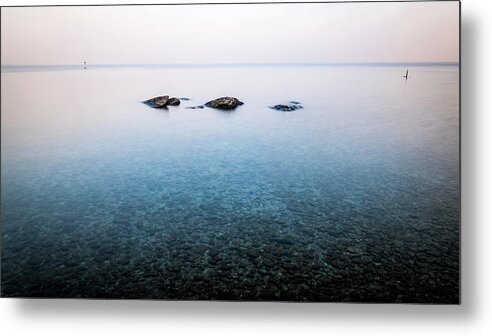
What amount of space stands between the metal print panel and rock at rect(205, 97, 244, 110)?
6 cm

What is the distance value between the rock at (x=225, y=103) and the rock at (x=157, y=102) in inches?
28.7

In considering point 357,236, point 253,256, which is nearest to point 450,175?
point 357,236

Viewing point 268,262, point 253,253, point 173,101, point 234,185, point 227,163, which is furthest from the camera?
point 227,163

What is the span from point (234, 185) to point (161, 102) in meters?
1.92

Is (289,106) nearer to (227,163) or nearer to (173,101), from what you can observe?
(227,163)

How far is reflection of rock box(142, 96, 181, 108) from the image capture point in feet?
20.3

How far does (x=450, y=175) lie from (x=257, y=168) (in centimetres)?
321

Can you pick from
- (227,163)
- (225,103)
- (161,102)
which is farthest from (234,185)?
(161,102)

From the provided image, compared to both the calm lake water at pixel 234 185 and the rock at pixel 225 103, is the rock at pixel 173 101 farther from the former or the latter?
the rock at pixel 225 103

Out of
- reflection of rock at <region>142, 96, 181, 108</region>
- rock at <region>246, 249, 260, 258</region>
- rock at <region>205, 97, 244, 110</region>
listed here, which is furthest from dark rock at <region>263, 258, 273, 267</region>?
reflection of rock at <region>142, 96, 181, 108</region>

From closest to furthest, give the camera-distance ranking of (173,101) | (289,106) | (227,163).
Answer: (173,101) < (289,106) < (227,163)

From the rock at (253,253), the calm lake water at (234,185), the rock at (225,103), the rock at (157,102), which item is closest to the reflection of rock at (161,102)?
the rock at (157,102)

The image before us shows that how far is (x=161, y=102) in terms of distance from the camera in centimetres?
634

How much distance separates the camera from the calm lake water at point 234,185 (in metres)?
5.04
